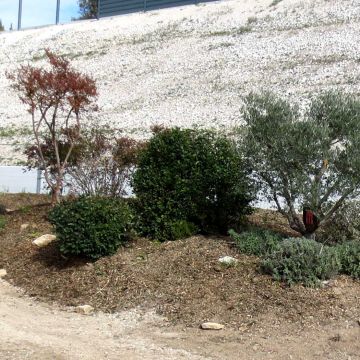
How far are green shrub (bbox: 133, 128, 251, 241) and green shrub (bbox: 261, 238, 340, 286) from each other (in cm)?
166

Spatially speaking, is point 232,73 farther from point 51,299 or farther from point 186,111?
point 51,299

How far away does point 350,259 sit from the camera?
7891 millimetres

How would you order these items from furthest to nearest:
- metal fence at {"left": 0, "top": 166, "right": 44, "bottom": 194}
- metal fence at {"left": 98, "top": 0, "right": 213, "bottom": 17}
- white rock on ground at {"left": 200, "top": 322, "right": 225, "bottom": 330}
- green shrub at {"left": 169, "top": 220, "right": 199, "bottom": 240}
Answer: metal fence at {"left": 98, "top": 0, "right": 213, "bottom": 17}, metal fence at {"left": 0, "top": 166, "right": 44, "bottom": 194}, green shrub at {"left": 169, "top": 220, "right": 199, "bottom": 240}, white rock on ground at {"left": 200, "top": 322, "right": 225, "bottom": 330}

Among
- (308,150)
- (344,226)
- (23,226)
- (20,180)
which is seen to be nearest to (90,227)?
(308,150)

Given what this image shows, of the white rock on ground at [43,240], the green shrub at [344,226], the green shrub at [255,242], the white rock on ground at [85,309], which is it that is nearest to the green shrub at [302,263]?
the green shrub at [255,242]

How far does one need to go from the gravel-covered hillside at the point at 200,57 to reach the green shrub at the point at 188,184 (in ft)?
44.7

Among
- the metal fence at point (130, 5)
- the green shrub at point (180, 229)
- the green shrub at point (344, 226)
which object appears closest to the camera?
the green shrub at point (344, 226)

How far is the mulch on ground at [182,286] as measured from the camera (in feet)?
23.1

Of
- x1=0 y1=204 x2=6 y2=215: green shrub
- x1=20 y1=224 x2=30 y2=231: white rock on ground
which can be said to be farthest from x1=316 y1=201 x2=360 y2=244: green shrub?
x1=0 y1=204 x2=6 y2=215: green shrub

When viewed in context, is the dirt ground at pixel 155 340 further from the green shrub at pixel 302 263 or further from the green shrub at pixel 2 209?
the green shrub at pixel 2 209

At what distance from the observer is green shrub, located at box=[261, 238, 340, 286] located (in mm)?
7465

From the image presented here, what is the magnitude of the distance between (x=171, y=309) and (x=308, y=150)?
102 inches

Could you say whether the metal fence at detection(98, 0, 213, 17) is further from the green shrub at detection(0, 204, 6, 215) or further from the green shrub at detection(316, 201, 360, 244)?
the green shrub at detection(316, 201, 360, 244)

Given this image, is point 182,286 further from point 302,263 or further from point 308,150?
point 308,150
